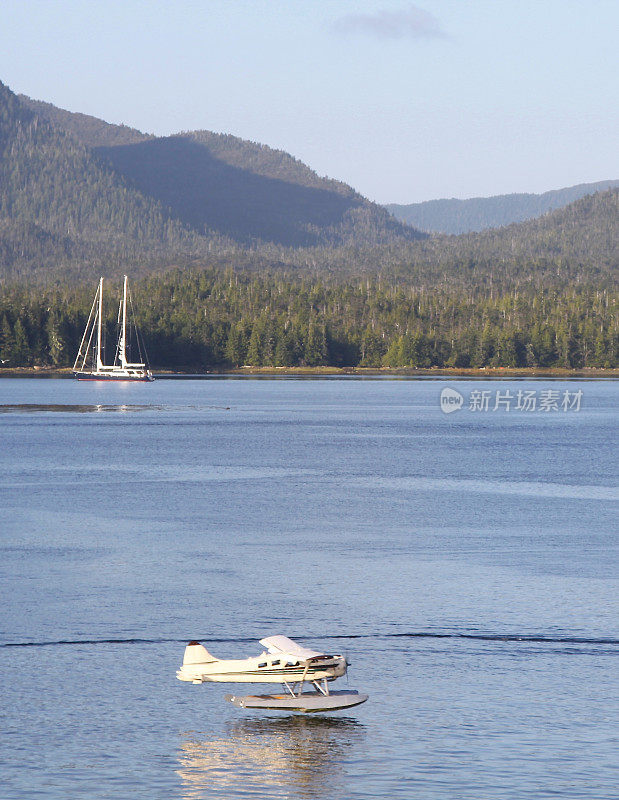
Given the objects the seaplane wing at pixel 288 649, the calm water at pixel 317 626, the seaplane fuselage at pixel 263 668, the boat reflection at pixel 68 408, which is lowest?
the calm water at pixel 317 626

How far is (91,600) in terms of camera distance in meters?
33.7

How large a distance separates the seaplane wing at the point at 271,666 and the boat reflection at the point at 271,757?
954 mm

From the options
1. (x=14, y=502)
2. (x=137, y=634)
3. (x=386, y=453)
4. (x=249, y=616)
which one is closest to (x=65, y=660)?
(x=137, y=634)

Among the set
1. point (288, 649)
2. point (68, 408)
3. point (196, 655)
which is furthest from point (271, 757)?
point (68, 408)

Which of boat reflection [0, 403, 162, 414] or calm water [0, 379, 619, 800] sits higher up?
boat reflection [0, 403, 162, 414]

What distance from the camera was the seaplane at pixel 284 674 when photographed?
23.1 meters

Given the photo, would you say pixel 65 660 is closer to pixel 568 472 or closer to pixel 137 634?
pixel 137 634

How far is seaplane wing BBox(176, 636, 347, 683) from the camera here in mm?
23031

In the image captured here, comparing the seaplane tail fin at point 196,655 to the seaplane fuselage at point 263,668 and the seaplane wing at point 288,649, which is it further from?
the seaplane wing at point 288,649

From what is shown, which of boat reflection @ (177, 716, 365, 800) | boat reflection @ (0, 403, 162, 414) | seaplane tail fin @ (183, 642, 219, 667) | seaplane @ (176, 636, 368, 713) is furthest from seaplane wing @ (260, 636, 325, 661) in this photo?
boat reflection @ (0, 403, 162, 414)

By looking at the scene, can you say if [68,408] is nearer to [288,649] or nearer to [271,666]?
[271,666]

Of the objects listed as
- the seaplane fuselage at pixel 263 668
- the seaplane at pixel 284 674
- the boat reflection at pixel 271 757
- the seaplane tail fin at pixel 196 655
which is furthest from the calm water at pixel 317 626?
the seaplane tail fin at pixel 196 655

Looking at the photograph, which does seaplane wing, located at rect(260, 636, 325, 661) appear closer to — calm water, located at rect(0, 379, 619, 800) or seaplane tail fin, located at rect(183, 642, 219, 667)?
seaplane tail fin, located at rect(183, 642, 219, 667)

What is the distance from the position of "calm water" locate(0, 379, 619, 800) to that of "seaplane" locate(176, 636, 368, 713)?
0.44 metres
